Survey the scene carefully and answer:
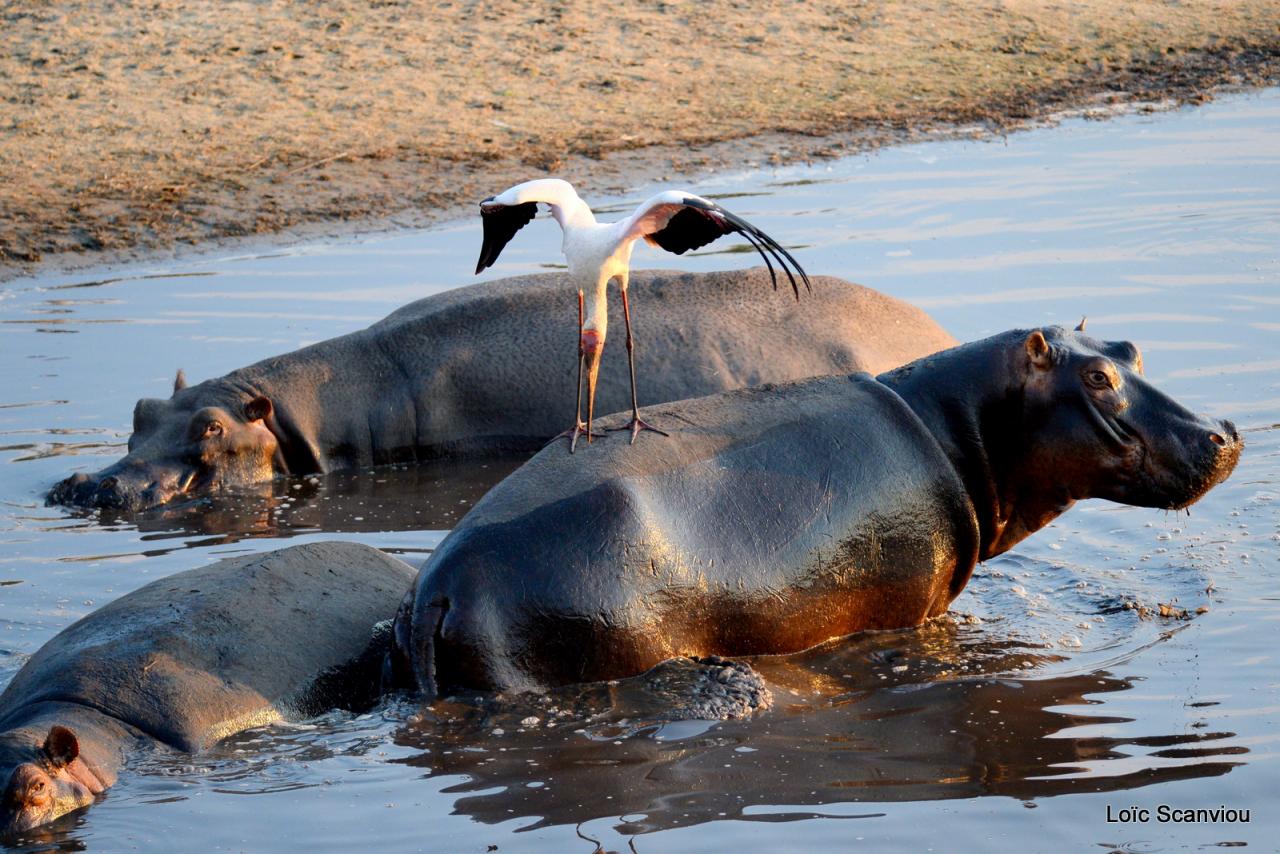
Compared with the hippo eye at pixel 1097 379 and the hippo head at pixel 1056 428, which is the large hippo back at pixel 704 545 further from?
the hippo eye at pixel 1097 379

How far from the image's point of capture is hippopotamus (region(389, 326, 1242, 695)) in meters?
5.89

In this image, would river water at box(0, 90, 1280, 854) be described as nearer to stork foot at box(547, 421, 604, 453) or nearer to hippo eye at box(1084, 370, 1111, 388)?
stork foot at box(547, 421, 604, 453)

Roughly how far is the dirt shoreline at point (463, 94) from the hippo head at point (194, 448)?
366cm

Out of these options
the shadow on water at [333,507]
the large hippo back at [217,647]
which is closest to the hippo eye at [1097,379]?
the large hippo back at [217,647]

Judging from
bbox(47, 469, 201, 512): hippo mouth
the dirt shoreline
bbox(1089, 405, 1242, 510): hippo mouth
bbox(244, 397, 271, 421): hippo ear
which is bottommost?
bbox(47, 469, 201, 512): hippo mouth

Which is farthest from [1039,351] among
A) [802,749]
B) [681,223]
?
[802,749]

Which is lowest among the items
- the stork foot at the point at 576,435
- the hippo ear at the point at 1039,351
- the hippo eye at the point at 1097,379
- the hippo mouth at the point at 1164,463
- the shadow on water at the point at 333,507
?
the shadow on water at the point at 333,507

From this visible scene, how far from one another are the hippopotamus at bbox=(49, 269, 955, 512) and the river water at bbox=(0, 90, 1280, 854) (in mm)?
279

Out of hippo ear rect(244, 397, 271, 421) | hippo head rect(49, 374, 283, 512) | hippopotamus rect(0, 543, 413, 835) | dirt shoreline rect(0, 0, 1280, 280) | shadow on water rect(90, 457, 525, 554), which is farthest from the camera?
dirt shoreline rect(0, 0, 1280, 280)

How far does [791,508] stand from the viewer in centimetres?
630

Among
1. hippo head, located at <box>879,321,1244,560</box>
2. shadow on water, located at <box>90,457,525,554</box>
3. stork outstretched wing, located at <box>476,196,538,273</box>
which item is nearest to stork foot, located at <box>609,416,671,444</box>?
stork outstretched wing, located at <box>476,196,538,273</box>

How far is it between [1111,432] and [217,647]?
324 centimetres

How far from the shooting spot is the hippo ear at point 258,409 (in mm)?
9807

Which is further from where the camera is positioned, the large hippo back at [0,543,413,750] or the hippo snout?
the hippo snout
